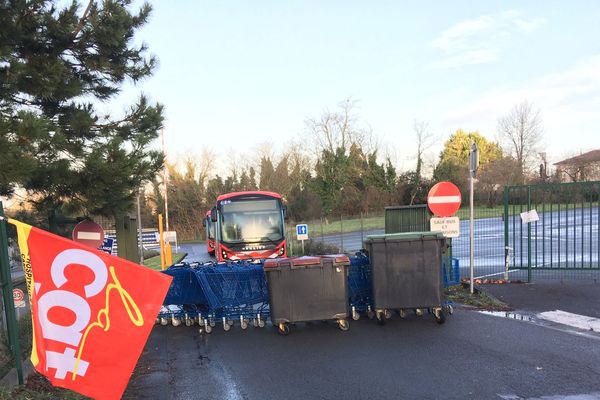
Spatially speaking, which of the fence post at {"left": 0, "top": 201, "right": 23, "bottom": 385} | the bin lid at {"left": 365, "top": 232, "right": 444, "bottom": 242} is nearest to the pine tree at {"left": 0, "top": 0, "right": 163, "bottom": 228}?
the fence post at {"left": 0, "top": 201, "right": 23, "bottom": 385}

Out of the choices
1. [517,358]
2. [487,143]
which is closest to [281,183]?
[487,143]

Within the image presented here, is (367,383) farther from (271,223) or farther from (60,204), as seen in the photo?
(271,223)

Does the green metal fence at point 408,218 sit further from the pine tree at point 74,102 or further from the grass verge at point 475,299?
the pine tree at point 74,102

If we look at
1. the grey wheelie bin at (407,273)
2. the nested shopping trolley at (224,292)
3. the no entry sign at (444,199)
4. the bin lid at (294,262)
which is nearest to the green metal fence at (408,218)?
the no entry sign at (444,199)

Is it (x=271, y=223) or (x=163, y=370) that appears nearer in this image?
(x=163, y=370)

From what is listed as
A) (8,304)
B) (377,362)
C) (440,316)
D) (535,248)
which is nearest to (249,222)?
(535,248)

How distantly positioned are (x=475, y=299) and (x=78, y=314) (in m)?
Result: 7.65

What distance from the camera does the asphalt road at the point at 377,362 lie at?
17.3 feet

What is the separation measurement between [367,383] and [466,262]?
1093 centimetres

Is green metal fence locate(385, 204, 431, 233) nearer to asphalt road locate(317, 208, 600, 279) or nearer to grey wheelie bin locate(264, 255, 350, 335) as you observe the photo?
asphalt road locate(317, 208, 600, 279)

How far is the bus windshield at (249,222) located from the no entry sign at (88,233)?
7287 mm

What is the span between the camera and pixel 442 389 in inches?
204

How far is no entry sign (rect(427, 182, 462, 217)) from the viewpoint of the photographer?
9906mm

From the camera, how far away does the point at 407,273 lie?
7.96m
